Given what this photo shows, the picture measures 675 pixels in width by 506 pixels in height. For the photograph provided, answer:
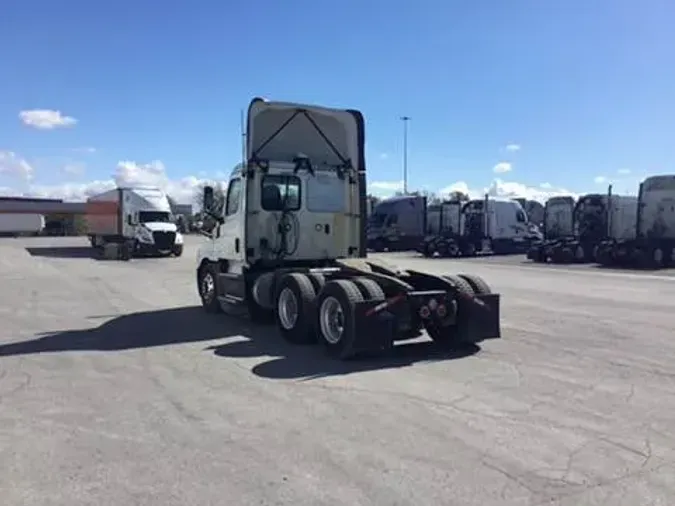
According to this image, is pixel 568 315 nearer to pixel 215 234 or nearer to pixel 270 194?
pixel 270 194

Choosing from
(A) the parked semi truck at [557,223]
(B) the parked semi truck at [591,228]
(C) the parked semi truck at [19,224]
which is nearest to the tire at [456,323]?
(B) the parked semi truck at [591,228]

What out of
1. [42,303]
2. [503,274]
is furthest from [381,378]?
[503,274]

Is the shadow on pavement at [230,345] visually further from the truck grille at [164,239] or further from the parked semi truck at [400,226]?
the parked semi truck at [400,226]

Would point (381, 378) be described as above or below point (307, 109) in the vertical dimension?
below

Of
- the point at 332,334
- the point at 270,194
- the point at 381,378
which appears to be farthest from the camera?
the point at 270,194

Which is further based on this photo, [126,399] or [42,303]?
[42,303]

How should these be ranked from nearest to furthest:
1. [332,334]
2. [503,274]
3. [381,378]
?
[381,378] → [332,334] → [503,274]

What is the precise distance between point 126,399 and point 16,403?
106cm

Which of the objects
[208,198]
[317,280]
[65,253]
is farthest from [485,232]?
[317,280]

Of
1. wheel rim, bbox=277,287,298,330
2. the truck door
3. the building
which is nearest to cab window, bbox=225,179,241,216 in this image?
the truck door

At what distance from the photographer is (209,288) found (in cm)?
1487

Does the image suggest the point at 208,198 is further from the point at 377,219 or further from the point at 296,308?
the point at 377,219

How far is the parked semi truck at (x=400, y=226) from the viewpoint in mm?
46438

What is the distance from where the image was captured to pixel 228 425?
6316 mm
